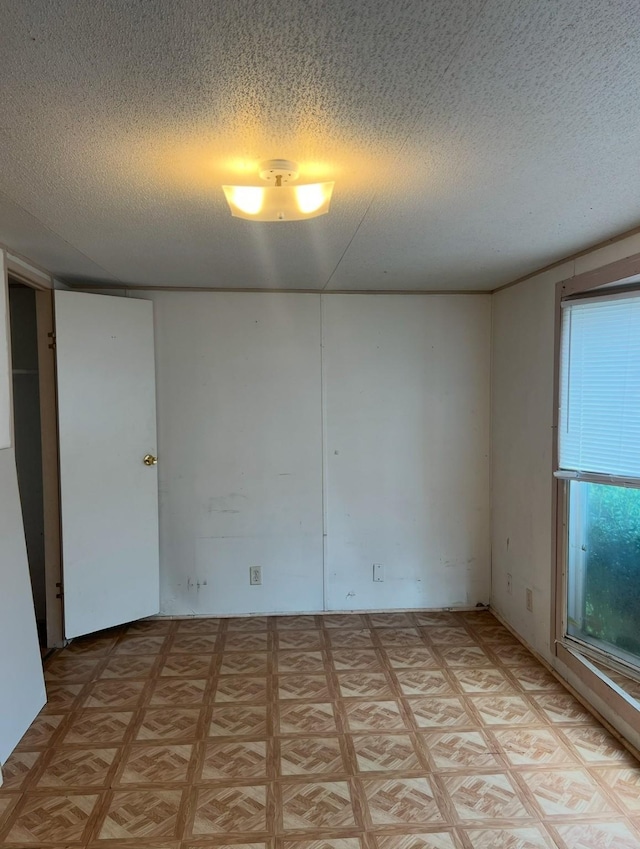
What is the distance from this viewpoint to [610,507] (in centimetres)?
254

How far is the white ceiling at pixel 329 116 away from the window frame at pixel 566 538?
20 cm

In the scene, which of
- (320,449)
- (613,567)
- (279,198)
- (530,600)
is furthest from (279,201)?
(530,600)

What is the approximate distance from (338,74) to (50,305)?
8.29 ft

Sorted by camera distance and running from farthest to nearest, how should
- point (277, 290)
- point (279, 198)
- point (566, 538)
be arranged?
1. point (277, 290)
2. point (566, 538)
3. point (279, 198)

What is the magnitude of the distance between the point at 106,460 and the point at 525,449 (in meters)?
2.58

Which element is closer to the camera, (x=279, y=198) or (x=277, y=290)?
(x=279, y=198)

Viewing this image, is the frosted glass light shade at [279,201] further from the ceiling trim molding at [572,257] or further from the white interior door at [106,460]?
the white interior door at [106,460]

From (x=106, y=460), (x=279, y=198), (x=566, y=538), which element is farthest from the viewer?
(x=106, y=460)

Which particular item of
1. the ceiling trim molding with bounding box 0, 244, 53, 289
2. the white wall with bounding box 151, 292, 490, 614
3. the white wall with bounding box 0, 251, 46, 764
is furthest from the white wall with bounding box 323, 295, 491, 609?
the white wall with bounding box 0, 251, 46, 764

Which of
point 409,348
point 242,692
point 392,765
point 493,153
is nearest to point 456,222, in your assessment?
point 493,153

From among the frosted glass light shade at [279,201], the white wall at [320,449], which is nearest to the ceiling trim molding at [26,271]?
the white wall at [320,449]

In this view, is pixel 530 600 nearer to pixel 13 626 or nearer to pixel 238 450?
pixel 238 450

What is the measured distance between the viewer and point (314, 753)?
7.22ft

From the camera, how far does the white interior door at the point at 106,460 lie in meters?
3.12
